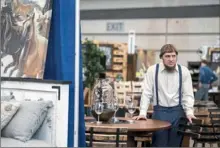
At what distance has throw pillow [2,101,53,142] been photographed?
8.70 feet

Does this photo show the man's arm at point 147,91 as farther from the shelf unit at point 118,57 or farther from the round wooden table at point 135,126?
the shelf unit at point 118,57

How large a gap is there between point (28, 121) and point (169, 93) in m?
1.49

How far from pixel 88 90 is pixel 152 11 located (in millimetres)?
7636

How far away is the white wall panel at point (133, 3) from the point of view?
13.5 m

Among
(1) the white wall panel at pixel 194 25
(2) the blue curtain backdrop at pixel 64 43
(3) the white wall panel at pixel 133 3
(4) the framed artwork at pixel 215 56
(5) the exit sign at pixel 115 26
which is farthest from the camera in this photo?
(5) the exit sign at pixel 115 26

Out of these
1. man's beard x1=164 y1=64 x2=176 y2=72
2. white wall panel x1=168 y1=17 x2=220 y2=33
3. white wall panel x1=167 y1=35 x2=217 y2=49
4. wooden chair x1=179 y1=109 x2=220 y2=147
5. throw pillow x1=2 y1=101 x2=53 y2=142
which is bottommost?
wooden chair x1=179 y1=109 x2=220 y2=147

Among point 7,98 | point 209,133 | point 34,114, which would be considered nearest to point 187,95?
point 209,133

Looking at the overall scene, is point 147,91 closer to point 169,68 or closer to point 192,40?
point 169,68

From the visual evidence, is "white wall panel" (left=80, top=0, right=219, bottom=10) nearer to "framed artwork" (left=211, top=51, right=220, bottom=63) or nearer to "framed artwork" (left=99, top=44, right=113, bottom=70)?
"framed artwork" (left=211, top=51, right=220, bottom=63)

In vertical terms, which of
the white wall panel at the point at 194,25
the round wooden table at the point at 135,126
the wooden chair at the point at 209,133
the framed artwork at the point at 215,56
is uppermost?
the white wall panel at the point at 194,25

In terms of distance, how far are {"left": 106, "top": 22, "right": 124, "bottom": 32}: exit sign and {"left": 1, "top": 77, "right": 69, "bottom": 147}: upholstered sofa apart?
12110 mm

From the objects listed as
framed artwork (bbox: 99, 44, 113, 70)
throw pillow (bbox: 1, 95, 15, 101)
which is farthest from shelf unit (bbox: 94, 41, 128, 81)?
throw pillow (bbox: 1, 95, 15, 101)

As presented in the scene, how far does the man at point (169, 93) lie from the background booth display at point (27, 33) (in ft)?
3.84

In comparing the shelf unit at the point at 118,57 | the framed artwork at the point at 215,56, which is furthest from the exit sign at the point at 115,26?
the framed artwork at the point at 215,56
